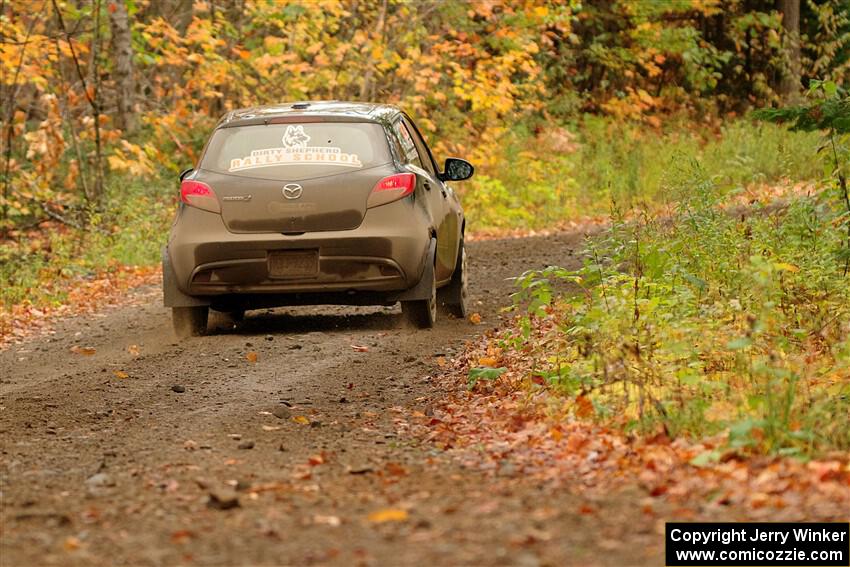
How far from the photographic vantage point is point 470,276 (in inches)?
618

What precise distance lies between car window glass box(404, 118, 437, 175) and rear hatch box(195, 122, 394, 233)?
0.96m

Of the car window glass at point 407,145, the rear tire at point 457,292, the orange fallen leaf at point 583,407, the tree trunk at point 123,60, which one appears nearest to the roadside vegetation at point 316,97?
the tree trunk at point 123,60

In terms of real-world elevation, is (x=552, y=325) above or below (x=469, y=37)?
below

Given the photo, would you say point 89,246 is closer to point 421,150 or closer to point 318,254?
point 421,150

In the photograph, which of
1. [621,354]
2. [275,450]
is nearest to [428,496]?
[275,450]

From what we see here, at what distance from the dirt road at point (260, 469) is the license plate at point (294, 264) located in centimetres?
59

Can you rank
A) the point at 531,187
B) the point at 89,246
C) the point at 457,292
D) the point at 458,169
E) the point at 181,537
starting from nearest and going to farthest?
the point at 181,537 < the point at 458,169 < the point at 457,292 < the point at 89,246 < the point at 531,187

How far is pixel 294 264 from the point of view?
34.7 ft

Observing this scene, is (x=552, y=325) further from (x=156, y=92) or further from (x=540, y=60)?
(x=540, y=60)

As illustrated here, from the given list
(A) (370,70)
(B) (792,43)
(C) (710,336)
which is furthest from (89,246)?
(B) (792,43)

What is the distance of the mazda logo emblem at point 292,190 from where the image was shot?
10.5m

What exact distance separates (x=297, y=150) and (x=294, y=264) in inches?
36.6

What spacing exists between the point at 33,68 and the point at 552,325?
12.1 m

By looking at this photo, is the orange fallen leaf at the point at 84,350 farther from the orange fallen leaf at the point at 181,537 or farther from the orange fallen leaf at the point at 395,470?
the orange fallen leaf at the point at 181,537
